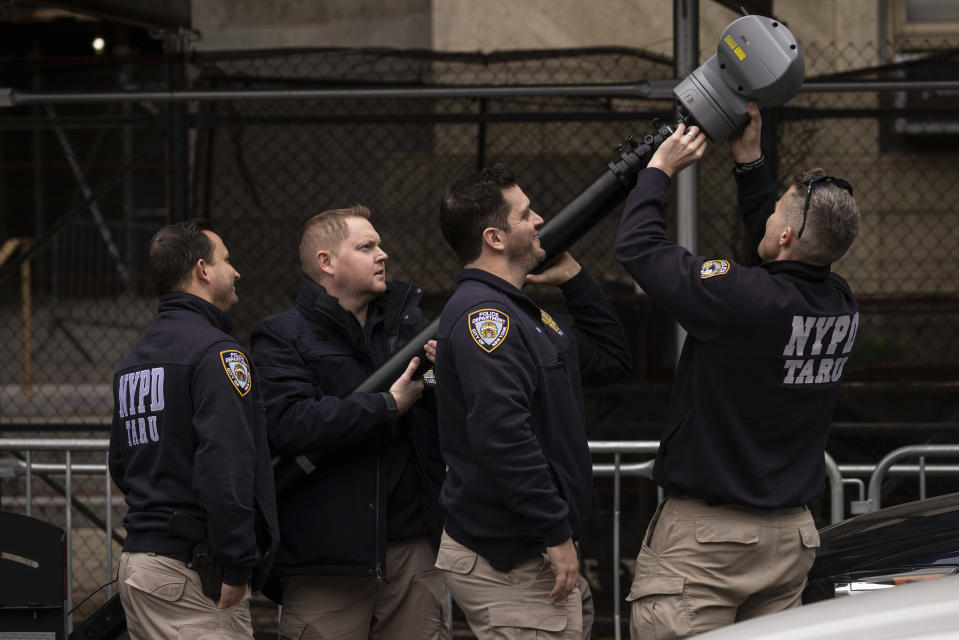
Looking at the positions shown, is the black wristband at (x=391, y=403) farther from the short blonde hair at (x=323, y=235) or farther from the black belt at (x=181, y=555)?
the black belt at (x=181, y=555)

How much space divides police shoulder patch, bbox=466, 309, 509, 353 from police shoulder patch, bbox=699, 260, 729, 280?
52 cm

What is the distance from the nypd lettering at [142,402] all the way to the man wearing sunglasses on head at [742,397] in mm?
1354

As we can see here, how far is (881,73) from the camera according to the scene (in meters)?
6.39

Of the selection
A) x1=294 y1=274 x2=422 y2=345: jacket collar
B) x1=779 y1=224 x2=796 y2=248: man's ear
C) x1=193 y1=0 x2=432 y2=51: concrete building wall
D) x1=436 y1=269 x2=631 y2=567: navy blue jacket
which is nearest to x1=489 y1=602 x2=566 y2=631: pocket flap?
x1=436 y1=269 x2=631 y2=567: navy blue jacket

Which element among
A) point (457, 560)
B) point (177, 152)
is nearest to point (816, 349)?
point (457, 560)

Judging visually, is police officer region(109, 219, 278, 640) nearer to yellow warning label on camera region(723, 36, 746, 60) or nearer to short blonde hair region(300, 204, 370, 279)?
short blonde hair region(300, 204, 370, 279)

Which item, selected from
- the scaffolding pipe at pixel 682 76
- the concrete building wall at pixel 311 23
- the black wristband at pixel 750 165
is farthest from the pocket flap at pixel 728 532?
the concrete building wall at pixel 311 23

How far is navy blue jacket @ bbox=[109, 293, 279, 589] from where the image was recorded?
10.3 feet

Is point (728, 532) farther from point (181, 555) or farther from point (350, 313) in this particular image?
point (181, 555)

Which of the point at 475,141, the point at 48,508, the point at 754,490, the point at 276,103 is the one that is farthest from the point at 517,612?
the point at 48,508

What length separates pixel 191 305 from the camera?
3.38 m

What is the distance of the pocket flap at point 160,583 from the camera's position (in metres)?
3.23

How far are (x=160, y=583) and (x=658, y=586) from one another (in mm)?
1388

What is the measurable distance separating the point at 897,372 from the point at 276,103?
378 centimetres
